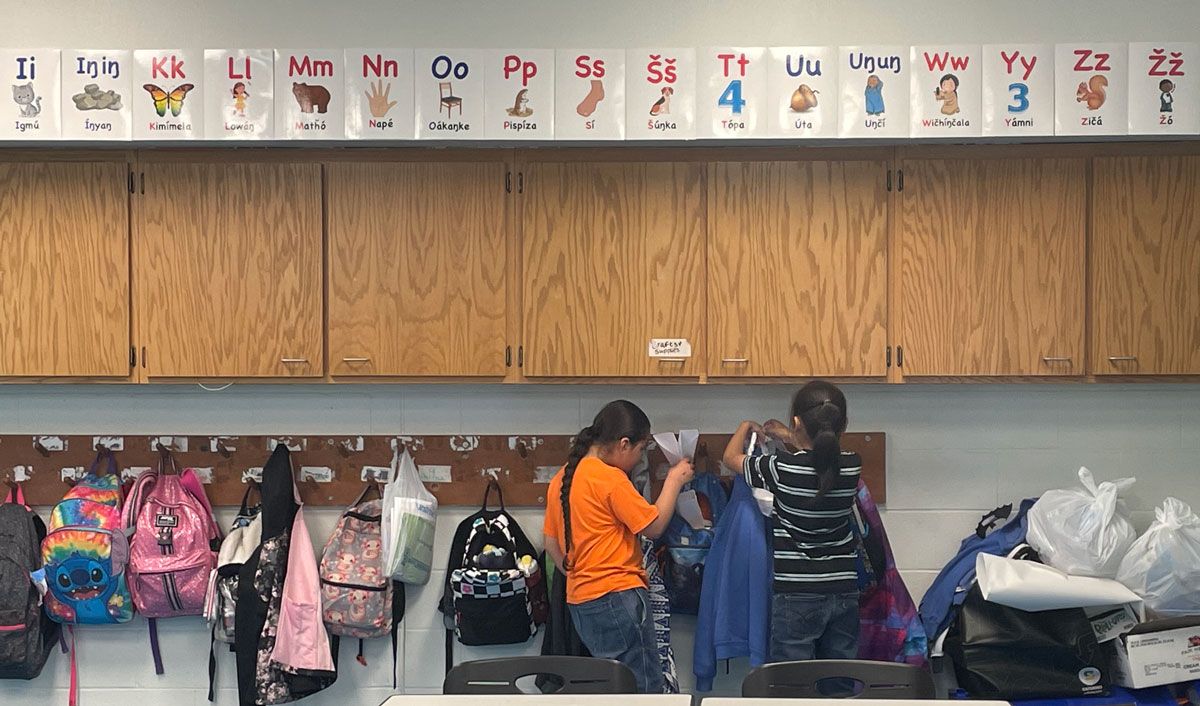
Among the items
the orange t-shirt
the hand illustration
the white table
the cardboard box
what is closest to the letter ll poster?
the orange t-shirt

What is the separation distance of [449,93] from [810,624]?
191cm

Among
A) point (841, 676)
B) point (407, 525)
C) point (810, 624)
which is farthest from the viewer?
point (407, 525)

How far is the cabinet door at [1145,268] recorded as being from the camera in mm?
3236

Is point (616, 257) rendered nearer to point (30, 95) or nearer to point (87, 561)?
point (30, 95)

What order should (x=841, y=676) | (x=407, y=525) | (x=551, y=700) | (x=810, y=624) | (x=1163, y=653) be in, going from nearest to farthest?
1. (x=551, y=700)
2. (x=841, y=676)
3. (x=1163, y=653)
4. (x=810, y=624)
5. (x=407, y=525)

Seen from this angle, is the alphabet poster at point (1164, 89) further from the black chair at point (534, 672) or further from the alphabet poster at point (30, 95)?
the alphabet poster at point (30, 95)

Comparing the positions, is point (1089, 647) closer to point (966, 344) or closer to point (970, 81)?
point (966, 344)

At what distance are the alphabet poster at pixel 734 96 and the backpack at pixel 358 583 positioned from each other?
1.64 metres

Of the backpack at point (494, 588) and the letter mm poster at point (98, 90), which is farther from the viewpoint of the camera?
the backpack at point (494, 588)

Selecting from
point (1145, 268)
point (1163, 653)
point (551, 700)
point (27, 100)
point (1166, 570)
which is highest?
point (27, 100)

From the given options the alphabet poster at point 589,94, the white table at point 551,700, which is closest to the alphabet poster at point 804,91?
the alphabet poster at point 589,94

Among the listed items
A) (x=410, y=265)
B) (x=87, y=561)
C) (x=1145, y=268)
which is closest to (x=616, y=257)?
(x=410, y=265)

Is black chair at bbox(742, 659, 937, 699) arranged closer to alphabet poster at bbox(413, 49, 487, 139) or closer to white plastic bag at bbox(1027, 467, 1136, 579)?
white plastic bag at bbox(1027, 467, 1136, 579)

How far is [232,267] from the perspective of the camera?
3295 millimetres
